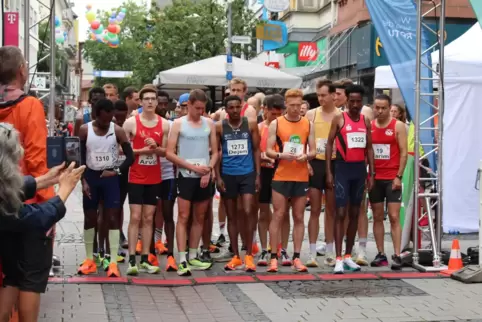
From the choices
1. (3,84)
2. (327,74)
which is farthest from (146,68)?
(3,84)

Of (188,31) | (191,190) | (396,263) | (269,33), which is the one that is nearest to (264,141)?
(191,190)

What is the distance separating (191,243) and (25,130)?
3945mm

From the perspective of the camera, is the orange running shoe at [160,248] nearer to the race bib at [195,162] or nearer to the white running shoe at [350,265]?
the race bib at [195,162]

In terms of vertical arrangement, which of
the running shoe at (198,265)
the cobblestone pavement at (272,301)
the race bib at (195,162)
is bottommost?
the cobblestone pavement at (272,301)

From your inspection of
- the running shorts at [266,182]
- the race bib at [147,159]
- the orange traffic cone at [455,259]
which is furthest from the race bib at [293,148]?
the orange traffic cone at [455,259]

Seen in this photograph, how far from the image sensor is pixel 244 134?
9.33 m

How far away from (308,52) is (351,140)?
23.8m

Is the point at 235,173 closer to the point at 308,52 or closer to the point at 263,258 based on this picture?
the point at 263,258

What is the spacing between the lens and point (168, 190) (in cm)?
943

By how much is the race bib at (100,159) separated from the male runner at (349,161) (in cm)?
242

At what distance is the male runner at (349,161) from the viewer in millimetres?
9258

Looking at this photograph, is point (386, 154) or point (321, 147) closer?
point (386, 154)

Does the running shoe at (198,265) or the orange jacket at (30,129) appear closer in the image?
the orange jacket at (30,129)

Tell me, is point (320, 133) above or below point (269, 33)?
below
